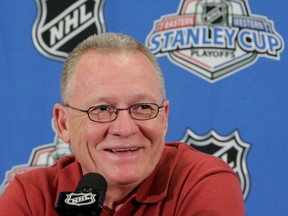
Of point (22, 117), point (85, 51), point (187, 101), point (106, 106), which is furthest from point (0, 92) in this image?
point (106, 106)

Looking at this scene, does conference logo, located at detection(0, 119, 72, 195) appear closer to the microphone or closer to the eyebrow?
the eyebrow

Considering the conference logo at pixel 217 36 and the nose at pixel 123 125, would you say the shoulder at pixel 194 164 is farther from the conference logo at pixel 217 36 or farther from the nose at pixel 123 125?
the conference logo at pixel 217 36

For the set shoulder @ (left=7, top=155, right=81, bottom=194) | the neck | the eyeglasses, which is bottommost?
the neck

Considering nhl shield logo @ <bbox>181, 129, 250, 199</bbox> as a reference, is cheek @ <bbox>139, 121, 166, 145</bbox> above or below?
above

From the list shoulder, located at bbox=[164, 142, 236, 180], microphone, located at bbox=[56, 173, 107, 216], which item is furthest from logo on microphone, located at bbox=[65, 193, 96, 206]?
shoulder, located at bbox=[164, 142, 236, 180]

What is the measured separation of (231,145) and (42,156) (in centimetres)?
76

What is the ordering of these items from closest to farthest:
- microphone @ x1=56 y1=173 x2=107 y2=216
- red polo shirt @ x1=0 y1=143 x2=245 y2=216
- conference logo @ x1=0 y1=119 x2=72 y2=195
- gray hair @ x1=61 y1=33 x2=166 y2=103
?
microphone @ x1=56 y1=173 x2=107 y2=216, red polo shirt @ x1=0 y1=143 x2=245 y2=216, gray hair @ x1=61 y1=33 x2=166 y2=103, conference logo @ x1=0 y1=119 x2=72 y2=195

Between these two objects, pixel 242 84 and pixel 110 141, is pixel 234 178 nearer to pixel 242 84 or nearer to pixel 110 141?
pixel 110 141

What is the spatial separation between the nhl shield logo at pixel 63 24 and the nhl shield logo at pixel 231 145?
1.92ft

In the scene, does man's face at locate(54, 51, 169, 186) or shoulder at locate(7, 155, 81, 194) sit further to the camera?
shoulder at locate(7, 155, 81, 194)

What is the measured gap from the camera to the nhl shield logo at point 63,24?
196cm

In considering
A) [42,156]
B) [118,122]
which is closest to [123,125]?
[118,122]

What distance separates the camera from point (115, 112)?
3.44ft

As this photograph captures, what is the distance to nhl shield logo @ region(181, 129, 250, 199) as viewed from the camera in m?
1.93
